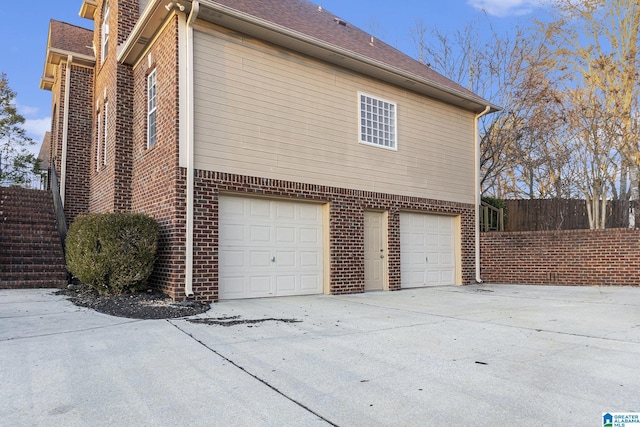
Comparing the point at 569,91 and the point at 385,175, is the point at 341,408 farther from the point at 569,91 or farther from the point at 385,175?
the point at 569,91

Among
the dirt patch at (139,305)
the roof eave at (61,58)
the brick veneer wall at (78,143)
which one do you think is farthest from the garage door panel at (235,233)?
the roof eave at (61,58)

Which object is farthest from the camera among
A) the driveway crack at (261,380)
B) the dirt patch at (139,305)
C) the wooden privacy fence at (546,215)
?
the wooden privacy fence at (546,215)

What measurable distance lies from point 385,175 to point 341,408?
8.28 meters

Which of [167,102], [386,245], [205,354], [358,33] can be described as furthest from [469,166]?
[205,354]

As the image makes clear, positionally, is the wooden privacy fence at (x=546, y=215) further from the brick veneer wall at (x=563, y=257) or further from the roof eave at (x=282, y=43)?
the roof eave at (x=282, y=43)

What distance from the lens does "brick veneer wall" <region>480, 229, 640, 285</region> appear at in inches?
450

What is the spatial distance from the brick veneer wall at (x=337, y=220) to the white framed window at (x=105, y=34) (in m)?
6.40

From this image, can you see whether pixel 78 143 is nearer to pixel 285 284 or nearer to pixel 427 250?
pixel 285 284

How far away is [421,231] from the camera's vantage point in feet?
39.2

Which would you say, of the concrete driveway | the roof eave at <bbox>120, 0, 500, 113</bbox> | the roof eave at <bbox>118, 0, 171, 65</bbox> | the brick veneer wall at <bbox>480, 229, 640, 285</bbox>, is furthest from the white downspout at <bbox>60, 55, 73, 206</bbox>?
the brick veneer wall at <bbox>480, 229, 640, 285</bbox>

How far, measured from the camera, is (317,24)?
11.3m

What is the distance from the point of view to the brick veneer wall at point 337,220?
7953mm

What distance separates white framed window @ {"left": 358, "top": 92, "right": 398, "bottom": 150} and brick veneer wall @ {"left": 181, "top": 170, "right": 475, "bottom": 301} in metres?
1.34

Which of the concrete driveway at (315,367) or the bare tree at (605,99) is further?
the bare tree at (605,99)
